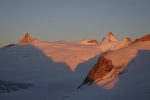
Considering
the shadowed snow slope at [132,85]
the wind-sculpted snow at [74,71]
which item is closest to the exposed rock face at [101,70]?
the wind-sculpted snow at [74,71]

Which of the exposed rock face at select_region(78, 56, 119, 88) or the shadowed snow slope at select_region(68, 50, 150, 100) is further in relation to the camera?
the exposed rock face at select_region(78, 56, 119, 88)

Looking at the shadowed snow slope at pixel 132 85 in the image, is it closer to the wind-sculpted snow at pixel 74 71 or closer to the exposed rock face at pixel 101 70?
the wind-sculpted snow at pixel 74 71

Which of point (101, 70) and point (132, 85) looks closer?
point (132, 85)

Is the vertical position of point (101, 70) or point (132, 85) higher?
point (132, 85)

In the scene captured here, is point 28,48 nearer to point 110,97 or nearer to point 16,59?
point 16,59

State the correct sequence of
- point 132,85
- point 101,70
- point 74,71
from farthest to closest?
1. point 74,71
2. point 101,70
3. point 132,85

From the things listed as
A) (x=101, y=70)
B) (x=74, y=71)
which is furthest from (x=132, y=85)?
(x=74, y=71)

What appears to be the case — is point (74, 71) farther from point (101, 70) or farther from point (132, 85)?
point (132, 85)

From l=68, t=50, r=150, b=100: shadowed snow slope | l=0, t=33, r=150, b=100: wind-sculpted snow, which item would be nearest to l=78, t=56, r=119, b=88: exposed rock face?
l=0, t=33, r=150, b=100: wind-sculpted snow

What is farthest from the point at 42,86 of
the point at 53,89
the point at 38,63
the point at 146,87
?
the point at 146,87

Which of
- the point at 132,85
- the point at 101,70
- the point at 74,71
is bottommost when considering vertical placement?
the point at 74,71

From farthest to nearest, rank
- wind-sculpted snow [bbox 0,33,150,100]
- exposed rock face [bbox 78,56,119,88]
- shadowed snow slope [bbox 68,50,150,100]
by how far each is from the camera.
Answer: exposed rock face [bbox 78,56,119,88] → wind-sculpted snow [bbox 0,33,150,100] → shadowed snow slope [bbox 68,50,150,100]

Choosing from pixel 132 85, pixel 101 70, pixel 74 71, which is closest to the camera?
pixel 132 85

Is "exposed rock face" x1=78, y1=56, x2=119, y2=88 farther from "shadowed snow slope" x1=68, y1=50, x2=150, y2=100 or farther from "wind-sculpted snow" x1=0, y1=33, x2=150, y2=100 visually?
"shadowed snow slope" x1=68, y1=50, x2=150, y2=100
